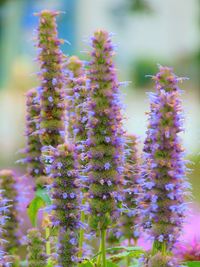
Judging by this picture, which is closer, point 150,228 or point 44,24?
point 150,228

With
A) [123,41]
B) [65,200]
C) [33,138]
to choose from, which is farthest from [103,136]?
[123,41]

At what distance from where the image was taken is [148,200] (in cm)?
395

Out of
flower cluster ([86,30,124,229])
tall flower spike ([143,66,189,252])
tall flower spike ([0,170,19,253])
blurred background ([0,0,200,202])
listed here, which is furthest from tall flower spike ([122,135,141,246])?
blurred background ([0,0,200,202])

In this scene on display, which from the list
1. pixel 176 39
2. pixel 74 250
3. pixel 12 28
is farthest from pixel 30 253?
pixel 176 39

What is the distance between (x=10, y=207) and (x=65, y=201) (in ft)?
3.69

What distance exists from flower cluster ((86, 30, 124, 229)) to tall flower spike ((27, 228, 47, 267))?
0.43 meters

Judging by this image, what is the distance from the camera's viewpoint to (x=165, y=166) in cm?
378

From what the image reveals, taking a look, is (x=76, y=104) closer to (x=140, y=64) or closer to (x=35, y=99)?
(x=35, y=99)

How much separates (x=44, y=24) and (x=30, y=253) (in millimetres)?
1024

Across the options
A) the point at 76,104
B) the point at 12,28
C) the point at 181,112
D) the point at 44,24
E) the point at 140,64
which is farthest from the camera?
the point at 140,64

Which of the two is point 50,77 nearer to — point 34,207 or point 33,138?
point 33,138

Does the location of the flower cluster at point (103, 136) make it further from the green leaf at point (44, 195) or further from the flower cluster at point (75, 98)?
the green leaf at point (44, 195)

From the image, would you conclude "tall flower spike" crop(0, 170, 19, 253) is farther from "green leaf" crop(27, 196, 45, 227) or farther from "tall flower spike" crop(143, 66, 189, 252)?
"tall flower spike" crop(143, 66, 189, 252)

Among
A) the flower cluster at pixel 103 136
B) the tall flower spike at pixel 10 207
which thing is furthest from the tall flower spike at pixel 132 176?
the tall flower spike at pixel 10 207
